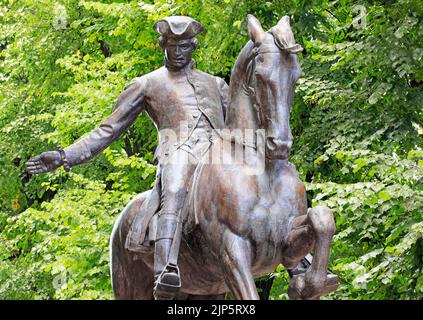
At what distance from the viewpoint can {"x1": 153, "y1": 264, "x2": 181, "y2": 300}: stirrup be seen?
32.5 ft

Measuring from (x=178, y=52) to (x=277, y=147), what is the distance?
65.3 inches

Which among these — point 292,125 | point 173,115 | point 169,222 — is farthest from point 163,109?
point 292,125

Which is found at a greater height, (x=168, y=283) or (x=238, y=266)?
(x=238, y=266)

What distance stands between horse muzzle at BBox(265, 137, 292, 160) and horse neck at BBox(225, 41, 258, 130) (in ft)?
0.96

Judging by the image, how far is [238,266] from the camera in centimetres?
952

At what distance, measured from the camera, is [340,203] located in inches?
604

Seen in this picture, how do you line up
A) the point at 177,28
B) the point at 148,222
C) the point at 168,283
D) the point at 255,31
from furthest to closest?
the point at 177,28, the point at 148,222, the point at 168,283, the point at 255,31

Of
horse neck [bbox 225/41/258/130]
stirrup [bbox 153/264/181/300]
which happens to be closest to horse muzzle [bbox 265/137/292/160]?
horse neck [bbox 225/41/258/130]

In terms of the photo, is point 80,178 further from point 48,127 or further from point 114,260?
point 114,260

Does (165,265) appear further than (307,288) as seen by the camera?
Yes

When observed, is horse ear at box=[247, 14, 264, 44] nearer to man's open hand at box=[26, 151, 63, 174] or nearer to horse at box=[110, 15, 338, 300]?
horse at box=[110, 15, 338, 300]

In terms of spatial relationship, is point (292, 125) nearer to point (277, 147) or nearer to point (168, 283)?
point (168, 283)
